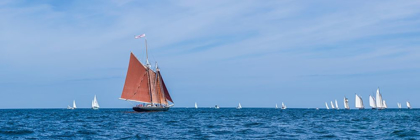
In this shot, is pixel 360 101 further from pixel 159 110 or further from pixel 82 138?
pixel 82 138

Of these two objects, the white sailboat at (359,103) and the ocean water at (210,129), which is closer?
the ocean water at (210,129)

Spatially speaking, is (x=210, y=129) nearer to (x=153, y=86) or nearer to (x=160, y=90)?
(x=153, y=86)

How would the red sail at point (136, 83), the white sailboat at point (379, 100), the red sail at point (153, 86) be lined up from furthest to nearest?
the white sailboat at point (379, 100) → the red sail at point (153, 86) → the red sail at point (136, 83)

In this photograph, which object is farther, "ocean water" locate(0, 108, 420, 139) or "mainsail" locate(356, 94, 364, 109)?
"mainsail" locate(356, 94, 364, 109)

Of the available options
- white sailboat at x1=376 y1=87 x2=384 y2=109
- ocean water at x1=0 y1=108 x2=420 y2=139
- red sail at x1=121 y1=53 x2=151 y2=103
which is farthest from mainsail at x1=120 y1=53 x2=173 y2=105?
white sailboat at x1=376 y1=87 x2=384 y2=109

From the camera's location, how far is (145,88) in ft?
327

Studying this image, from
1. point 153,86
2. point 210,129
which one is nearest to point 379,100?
point 153,86

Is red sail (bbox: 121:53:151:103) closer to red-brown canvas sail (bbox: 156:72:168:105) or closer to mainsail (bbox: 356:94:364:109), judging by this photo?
red-brown canvas sail (bbox: 156:72:168:105)

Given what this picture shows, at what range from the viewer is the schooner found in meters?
92.8

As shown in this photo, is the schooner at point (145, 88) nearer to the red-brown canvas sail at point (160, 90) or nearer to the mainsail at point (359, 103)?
the red-brown canvas sail at point (160, 90)

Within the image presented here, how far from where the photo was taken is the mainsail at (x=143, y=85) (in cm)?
9262

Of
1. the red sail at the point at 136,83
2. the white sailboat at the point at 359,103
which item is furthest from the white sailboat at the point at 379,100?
the red sail at the point at 136,83

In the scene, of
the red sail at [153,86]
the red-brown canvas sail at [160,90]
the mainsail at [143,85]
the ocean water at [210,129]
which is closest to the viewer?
the ocean water at [210,129]

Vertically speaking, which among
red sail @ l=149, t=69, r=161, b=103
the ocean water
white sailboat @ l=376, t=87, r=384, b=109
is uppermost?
red sail @ l=149, t=69, r=161, b=103
